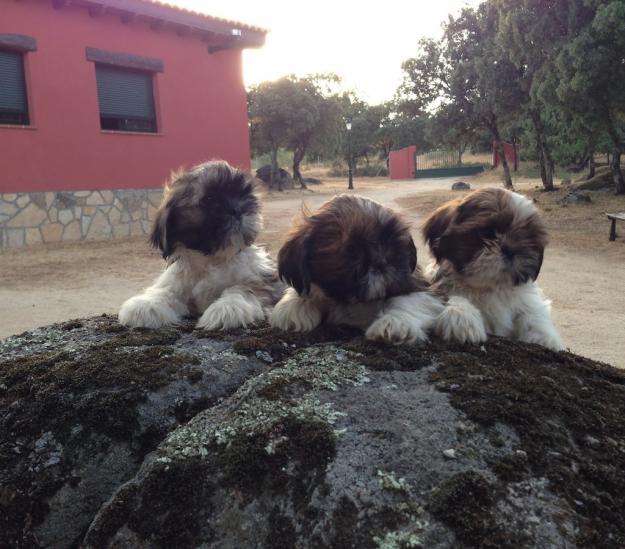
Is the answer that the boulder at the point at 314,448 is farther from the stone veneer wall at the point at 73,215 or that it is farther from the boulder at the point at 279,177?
the boulder at the point at 279,177

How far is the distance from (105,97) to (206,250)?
608 inches

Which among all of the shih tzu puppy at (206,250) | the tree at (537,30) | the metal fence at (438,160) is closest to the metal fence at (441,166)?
the metal fence at (438,160)

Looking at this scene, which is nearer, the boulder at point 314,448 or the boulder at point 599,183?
the boulder at point 314,448

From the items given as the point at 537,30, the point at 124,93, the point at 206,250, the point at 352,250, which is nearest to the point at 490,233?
the point at 352,250

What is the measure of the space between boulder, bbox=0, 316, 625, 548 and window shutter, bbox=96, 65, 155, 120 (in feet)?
54.0

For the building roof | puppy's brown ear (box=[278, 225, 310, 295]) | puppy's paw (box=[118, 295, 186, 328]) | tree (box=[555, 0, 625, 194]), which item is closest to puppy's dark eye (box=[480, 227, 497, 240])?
puppy's brown ear (box=[278, 225, 310, 295])

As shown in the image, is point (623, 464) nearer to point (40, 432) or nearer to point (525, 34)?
point (40, 432)

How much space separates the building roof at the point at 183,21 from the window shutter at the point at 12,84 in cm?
192

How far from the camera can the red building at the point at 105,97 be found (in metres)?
15.5

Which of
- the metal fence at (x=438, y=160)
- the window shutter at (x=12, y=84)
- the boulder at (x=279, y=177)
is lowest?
the boulder at (x=279, y=177)

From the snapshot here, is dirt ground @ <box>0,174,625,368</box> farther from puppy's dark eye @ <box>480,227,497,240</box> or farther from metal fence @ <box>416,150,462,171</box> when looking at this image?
metal fence @ <box>416,150,462,171</box>

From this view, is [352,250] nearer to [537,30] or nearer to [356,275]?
[356,275]

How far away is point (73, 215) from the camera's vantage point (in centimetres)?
1698

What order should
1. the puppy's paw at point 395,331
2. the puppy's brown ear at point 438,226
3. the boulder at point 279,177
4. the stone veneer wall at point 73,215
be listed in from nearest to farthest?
1. the puppy's paw at point 395,331
2. the puppy's brown ear at point 438,226
3. the stone veneer wall at point 73,215
4. the boulder at point 279,177
